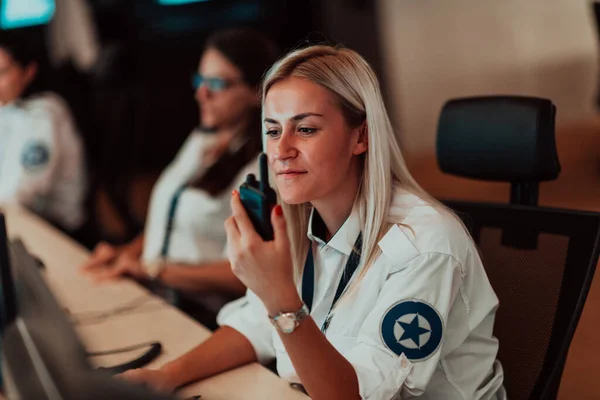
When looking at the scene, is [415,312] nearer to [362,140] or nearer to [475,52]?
[362,140]

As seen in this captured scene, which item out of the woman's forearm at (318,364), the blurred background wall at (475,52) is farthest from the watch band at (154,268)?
the blurred background wall at (475,52)

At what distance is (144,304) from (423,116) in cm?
432

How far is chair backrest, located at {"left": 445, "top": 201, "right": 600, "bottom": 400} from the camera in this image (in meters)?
1.26

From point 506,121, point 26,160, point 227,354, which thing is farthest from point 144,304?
point 26,160

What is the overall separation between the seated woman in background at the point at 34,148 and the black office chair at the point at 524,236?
1978 mm

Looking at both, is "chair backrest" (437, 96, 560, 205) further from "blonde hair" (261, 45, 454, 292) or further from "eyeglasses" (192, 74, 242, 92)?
"eyeglasses" (192, 74, 242, 92)

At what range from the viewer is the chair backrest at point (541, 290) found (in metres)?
1.26

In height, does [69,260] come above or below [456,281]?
below

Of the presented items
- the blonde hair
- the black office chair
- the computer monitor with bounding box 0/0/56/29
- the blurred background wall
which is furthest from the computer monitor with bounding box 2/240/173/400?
the computer monitor with bounding box 0/0/56/29

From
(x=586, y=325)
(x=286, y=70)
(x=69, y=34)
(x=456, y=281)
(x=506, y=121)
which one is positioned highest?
(x=69, y=34)

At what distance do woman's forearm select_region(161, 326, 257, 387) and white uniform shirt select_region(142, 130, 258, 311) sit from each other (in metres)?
0.67

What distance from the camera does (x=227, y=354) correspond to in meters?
1.35

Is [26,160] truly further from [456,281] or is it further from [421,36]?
[421,36]

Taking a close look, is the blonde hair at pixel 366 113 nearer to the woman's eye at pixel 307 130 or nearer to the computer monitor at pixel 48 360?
the woman's eye at pixel 307 130
